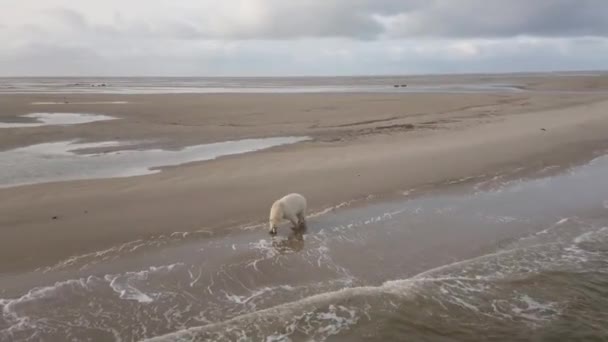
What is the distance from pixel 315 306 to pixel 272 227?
2543 millimetres

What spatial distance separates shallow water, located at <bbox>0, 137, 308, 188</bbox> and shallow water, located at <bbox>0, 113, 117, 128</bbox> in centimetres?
582

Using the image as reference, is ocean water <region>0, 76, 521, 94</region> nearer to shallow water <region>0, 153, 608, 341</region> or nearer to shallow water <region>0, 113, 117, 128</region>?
A: shallow water <region>0, 113, 117, 128</region>

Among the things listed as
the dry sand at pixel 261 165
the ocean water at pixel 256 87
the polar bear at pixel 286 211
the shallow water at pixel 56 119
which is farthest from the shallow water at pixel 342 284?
the ocean water at pixel 256 87

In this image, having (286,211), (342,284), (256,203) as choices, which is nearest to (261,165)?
(256,203)

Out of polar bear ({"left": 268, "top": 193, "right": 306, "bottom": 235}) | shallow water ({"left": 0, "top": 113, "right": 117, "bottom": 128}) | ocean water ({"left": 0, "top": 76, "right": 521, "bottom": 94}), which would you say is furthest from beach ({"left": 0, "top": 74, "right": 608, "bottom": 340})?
ocean water ({"left": 0, "top": 76, "right": 521, "bottom": 94})

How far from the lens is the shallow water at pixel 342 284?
215 inches

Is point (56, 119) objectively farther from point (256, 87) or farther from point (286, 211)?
point (256, 87)

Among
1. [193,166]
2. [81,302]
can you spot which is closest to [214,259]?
[81,302]

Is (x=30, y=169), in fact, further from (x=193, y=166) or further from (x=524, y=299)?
(x=524, y=299)

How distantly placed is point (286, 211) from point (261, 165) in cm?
463

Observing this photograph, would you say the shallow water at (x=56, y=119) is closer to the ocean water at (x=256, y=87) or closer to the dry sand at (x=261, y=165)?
the dry sand at (x=261, y=165)

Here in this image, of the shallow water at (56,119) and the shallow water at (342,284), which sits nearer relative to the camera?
the shallow water at (342,284)

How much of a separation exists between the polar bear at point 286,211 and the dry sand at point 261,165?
2.29 ft

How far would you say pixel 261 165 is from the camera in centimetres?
1278
